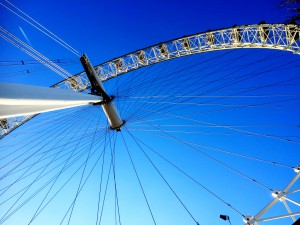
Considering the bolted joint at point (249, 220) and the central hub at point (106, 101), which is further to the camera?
the central hub at point (106, 101)

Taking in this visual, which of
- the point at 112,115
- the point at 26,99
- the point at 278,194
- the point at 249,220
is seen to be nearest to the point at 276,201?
the point at 278,194

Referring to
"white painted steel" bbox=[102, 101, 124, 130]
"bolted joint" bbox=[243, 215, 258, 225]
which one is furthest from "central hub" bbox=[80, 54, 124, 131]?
"bolted joint" bbox=[243, 215, 258, 225]

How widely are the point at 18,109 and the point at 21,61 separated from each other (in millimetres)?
10067

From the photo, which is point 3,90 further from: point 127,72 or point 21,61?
point 127,72

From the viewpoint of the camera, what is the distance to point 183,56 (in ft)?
66.0

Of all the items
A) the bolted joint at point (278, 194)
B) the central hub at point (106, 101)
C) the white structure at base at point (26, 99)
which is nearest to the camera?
the white structure at base at point (26, 99)

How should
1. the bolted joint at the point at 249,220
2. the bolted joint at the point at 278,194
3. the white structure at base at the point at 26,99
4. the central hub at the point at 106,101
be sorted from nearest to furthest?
the white structure at base at the point at 26,99 < the bolted joint at the point at 249,220 < the bolted joint at the point at 278,194 < the central hub at the point at 106,101

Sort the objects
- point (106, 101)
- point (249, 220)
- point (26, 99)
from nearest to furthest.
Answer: point (26, 99)
point (249, 220)
point (106, 101)

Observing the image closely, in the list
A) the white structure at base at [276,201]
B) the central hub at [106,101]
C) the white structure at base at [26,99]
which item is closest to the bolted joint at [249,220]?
the white structure at base at [276,201]

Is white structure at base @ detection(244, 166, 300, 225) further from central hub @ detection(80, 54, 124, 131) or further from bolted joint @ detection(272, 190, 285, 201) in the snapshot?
central hub @ detection(80, 54, 124, 131)

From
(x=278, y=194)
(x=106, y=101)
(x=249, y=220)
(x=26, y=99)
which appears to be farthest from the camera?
(x=106, y=101)

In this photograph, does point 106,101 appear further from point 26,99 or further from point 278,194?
Answer: point 26,99

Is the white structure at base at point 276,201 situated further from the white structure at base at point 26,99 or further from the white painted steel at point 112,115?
the white painted steel at point 112,115

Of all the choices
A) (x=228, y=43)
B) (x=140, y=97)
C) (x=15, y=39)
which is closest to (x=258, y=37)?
(x=228, y=43)
